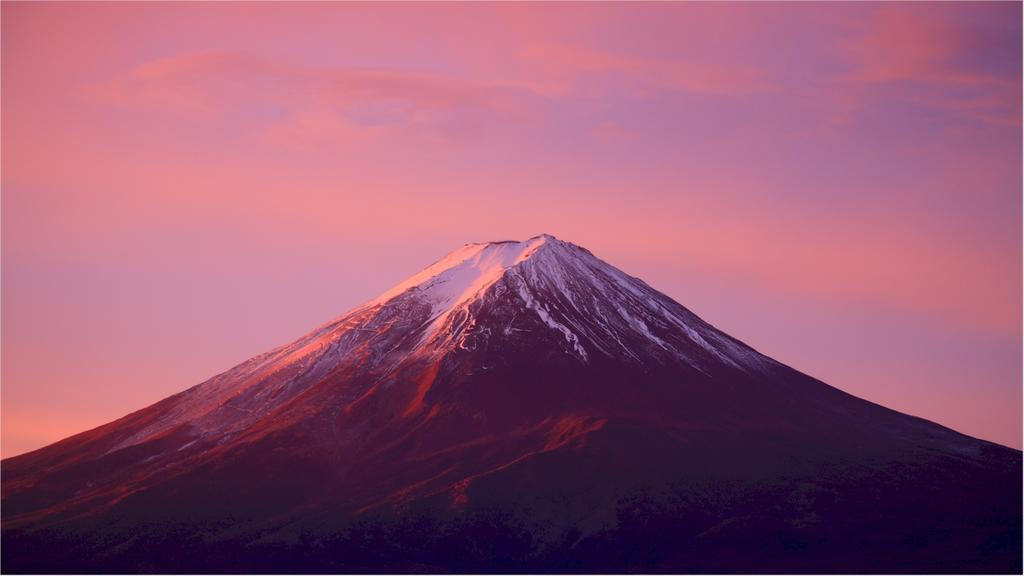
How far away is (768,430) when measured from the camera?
175 meters

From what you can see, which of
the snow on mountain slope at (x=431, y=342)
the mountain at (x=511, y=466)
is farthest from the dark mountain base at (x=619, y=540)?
the snow on mountain slope at (x=431, y=342)

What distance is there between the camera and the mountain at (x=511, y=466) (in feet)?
489

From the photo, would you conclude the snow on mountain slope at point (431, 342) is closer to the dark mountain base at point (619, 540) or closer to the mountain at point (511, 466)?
the mountain at point (511, 466)

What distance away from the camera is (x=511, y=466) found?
530 ft

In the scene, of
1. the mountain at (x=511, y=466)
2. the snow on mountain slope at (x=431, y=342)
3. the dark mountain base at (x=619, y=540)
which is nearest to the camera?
the dark mountain base at (x=619, y=540)

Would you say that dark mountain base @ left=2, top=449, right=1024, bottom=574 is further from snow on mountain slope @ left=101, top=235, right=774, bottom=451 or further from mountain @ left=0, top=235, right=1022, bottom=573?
snow on mountain slope @ left=101, top=235, right=774, bottom=451

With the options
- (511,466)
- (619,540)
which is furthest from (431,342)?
(619,540)

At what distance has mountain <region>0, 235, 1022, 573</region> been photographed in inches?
5871

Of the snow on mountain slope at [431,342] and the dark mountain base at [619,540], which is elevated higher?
the snow on mountain slope at [431,342]

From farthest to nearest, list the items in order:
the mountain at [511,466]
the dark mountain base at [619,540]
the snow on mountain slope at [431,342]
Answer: the snow on mountain slope at [431,342]
the mountain at [511,466]
the dark mountain base at [619,540]

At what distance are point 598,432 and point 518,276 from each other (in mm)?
35507

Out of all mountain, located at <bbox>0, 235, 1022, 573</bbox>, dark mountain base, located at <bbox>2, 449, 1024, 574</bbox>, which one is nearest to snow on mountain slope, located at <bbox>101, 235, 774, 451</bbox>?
mountain, located at <bbox>0, 235, 1022, 573</bbox>

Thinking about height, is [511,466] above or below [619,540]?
above

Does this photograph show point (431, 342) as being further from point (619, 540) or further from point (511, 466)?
point (619, 540)
